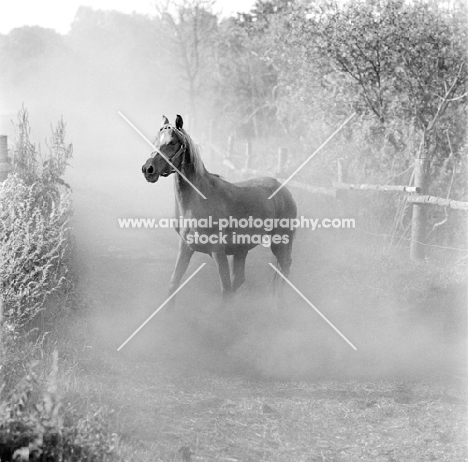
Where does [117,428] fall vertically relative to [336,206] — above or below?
below

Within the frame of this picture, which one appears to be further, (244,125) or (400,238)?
(244,125)

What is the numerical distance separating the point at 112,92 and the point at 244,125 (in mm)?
12719

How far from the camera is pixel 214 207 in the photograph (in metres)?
6.45

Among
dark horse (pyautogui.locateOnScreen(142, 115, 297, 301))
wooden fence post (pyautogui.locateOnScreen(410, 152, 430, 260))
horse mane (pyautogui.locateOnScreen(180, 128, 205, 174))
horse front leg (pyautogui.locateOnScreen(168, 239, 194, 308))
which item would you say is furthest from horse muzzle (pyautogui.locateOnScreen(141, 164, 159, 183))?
wooden fence post (pyautogui.locateOnScreen(410, 152, 430, 260))

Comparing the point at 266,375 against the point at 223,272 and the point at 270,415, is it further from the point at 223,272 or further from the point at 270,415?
the point at 223,272

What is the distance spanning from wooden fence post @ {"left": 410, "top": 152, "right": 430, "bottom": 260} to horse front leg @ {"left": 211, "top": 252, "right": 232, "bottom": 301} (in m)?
3.56

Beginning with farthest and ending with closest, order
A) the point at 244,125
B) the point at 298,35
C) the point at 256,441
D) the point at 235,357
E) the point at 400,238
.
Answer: the point at 244,125, the point at 298,35, the point at 400,238, the point at 235,357, the point at 256,441

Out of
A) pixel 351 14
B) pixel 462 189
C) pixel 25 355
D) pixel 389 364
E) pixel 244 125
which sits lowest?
pixel 389 364

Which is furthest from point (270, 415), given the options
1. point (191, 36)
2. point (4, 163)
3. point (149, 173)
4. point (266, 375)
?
point (191, 36)

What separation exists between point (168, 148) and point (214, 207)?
1.04 m

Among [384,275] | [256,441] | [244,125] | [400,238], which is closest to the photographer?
[256,441]

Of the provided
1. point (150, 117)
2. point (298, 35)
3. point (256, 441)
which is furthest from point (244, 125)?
point (256, 441)

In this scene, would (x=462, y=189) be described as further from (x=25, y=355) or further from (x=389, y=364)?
(x=25, y=355)

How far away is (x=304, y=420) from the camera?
4.63 m
